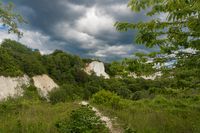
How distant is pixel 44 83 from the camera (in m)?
83.7

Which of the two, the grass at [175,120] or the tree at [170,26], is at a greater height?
the tree at [170,26]

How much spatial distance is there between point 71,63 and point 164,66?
9534cm

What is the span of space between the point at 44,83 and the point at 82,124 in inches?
3038

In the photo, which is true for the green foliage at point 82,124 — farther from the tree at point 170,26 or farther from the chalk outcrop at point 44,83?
the chalk outcrop at point 44,83

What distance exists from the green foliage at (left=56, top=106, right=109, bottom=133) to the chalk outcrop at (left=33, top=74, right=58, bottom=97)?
70517 millimetres

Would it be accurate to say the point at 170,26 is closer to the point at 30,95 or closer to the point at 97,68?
the point at 30,95

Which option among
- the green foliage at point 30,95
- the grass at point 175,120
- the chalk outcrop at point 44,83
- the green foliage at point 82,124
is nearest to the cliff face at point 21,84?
the chalk outcrop at point 44,83

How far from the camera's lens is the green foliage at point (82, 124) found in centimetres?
763

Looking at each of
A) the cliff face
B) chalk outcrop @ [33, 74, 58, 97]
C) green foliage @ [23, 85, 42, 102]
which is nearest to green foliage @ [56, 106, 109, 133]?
green foliage @ [23, 85, 42, 102]

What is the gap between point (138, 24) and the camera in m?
6.77

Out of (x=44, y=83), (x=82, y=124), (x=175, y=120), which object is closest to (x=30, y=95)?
(x=175, y=120)

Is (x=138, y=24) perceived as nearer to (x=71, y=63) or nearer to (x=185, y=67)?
(x=185, y=67)

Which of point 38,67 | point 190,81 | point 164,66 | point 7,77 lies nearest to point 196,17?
point 164,66

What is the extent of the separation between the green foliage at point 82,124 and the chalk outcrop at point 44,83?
70517mm
